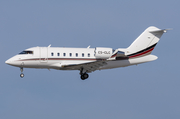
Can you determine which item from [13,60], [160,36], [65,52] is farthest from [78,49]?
[160,36]

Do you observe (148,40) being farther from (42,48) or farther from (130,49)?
(42,48)

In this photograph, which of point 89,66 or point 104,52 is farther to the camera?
point 89,66

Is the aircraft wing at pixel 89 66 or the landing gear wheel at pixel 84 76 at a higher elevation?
the aircraft wing at pixel 89 66

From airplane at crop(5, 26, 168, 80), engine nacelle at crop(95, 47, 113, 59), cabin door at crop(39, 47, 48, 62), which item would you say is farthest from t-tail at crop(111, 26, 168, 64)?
cabin door at crop(39, 47, 48, 62)

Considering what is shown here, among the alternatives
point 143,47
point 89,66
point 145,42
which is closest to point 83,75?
point 89,66

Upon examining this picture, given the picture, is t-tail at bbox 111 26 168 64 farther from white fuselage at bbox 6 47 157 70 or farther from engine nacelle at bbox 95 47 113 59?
white fuselage at bbox 6 47 157 70

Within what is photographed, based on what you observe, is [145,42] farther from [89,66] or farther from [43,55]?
[43,55]

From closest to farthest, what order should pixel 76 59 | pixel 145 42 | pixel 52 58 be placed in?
pixel 52 58, pixel 76 59, pixel 145 42

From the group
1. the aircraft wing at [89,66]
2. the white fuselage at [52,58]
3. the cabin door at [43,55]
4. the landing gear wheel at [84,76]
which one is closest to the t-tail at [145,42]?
the aircraft wing at [89,66]

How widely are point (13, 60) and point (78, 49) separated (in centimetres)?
713

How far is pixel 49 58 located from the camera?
113 ft

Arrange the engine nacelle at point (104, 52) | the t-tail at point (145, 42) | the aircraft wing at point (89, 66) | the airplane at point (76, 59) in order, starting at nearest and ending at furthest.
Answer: the engine nacelle at point (104, 52) → the airplane at point (76, 59) → the aircraft wing at point (89, 66) → the t-tail at point (145, 42)

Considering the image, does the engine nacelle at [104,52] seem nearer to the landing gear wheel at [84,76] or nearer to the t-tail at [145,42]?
the landing gear wheel at [84,76]

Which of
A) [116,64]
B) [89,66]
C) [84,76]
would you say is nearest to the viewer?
[89,66]
